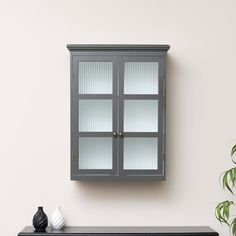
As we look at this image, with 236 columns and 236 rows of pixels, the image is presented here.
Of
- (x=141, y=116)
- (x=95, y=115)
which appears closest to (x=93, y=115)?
(x=95, y=115)

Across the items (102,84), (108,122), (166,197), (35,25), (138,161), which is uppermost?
(35,25)

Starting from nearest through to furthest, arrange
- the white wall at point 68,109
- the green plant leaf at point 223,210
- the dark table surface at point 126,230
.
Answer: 1. the green plant leaf at point 223,210
2. the dark table surface at point 126,230
3. the white wall at point 68,109

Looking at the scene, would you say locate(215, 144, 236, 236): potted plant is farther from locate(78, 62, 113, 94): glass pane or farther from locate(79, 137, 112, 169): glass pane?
locate(78, 62, 113, 94): glass pane

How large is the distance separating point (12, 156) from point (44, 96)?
1.70 ft

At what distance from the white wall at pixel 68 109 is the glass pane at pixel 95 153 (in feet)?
0.63

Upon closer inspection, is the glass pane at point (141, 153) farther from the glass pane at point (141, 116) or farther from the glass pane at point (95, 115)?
the glass pane at point (95, 115)

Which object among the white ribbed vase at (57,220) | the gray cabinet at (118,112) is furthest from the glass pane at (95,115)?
the white ribbed vase at (57,220)

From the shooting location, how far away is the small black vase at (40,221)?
375 cm

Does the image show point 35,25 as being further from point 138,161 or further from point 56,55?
point 138,161

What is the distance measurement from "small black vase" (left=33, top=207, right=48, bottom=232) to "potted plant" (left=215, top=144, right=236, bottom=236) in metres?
1.25

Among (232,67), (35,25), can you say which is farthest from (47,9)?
(232,67)

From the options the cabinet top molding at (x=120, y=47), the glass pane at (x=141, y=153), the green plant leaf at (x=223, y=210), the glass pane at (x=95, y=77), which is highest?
the cabinet top molding at (x=120, y=47)

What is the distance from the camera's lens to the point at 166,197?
3959 mm

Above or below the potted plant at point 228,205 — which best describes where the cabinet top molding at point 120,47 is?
above
